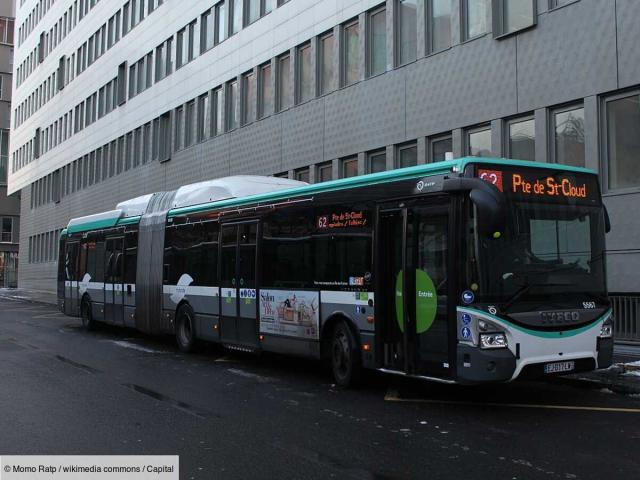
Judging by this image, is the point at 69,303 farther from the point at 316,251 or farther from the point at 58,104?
the point at 58,104

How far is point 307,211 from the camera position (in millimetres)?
9898

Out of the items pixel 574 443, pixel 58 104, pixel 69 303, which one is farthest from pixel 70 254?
pixel 58 104

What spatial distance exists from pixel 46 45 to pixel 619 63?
51.0m

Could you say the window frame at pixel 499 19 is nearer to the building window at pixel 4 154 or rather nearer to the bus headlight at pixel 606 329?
the bus headlight at pixel 606 329

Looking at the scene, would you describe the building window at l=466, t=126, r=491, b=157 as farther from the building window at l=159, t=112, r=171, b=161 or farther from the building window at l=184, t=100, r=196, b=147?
the building window at l=159, t=112, r=171, b=161

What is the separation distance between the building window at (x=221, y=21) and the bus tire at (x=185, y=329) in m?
17.4

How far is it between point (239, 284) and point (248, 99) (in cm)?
1618

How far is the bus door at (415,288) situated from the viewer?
7617 mm

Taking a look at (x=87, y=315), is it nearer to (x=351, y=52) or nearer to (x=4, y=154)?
(x=351, y=52)

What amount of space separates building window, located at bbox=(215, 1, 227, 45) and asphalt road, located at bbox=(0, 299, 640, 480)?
65.2 ft

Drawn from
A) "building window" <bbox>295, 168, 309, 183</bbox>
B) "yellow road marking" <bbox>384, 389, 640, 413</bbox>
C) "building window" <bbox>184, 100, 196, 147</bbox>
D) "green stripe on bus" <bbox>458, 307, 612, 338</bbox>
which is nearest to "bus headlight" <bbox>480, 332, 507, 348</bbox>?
"green stripe on bus" <bbox>458, 307, 612, 338</bbox>

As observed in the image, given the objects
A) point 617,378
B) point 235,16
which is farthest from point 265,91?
point 617,378

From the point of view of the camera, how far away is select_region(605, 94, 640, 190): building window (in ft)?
43.8

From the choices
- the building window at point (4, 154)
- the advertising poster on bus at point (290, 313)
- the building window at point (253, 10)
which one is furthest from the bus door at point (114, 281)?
the building window at point (4, 154)
